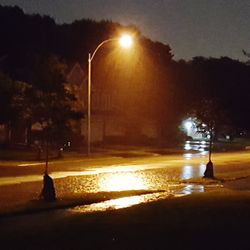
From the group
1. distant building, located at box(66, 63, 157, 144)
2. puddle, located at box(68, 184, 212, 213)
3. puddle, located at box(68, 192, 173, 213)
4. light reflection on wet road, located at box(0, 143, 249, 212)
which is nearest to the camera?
puddle, located at box(68, 192, 173, 213)

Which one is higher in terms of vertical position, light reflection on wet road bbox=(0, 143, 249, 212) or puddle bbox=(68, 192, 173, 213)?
light reflection on wet road bbox=(0, 143, 249, 212)

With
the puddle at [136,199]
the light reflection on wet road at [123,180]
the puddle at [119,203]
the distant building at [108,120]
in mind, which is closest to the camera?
the puddle at [119,203]

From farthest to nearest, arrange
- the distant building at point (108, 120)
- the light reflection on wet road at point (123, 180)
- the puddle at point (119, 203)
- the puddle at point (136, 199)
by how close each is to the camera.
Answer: the distant building at point (108, 120) < the light reflection on wet road at point (123, 180) < the puddle at point (136, 199) < the puddle at point (119, 203)

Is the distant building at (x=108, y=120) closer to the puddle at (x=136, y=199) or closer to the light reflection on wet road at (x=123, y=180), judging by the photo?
the light reflection on wet road at (x=123, y=180)

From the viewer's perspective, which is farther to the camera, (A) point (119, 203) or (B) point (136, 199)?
(B) point (136, 199)

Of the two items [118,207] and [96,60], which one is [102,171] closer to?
[118,207]

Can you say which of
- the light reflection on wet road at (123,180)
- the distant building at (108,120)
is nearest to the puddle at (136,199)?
the light reflection on wet road at (123,180)

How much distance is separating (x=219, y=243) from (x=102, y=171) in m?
20.8

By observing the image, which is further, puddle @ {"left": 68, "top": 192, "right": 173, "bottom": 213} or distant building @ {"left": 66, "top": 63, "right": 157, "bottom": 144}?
distant building @ {"left": 66, "top": 63, "right": 157, "bottom": 144}

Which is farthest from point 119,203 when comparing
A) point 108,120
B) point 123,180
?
point 108,120

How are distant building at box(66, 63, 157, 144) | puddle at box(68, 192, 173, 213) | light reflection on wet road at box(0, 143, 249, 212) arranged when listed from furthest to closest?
distant building at box(66, 63, 157, 144) < light reflection on wet road at box(0, 143, 249, 212) < puddle at box(68, 192, 173, 213)

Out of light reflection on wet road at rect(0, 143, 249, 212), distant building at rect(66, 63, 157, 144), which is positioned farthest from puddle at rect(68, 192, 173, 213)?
distant building at rect(66, 63, 157, 144)

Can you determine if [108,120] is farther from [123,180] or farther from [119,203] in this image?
[119,203]

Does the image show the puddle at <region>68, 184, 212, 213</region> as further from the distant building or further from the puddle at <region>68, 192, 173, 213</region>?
the distant building
